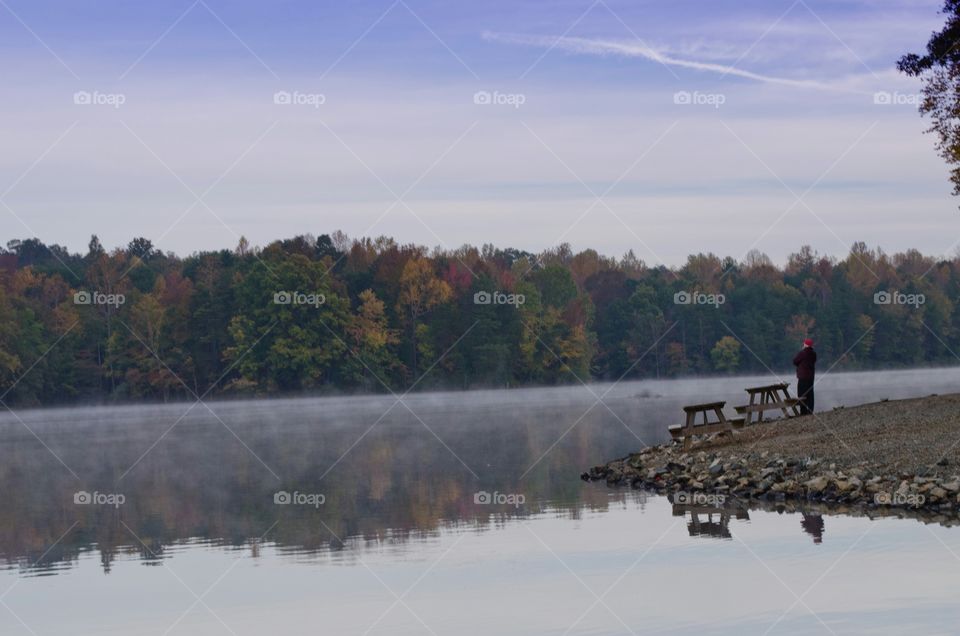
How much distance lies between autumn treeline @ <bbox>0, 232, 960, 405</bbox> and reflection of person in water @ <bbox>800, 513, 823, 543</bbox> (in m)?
85.3

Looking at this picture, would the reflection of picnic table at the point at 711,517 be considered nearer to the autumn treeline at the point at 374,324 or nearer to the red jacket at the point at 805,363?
the red jacket at the point at 805,363

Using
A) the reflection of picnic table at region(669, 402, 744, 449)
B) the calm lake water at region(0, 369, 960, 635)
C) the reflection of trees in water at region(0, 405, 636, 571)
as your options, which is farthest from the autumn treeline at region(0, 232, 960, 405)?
the reflection of picnic table at region(669, 402, 744, 449)

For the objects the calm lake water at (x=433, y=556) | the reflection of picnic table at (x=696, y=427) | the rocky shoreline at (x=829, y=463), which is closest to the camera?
the calm lake water at (x=433, y=556)

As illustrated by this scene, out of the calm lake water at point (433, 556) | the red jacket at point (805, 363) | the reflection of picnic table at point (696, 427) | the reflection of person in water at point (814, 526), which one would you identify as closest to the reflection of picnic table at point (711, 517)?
the calm lake water at point (433, 556)

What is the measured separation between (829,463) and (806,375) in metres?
9.29

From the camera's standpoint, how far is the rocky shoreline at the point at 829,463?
979 inches

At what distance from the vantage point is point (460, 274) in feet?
408

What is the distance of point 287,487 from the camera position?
34.0m

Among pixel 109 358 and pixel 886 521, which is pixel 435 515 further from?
pixel 109 358

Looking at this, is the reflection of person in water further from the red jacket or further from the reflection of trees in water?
Answer: the red jacket

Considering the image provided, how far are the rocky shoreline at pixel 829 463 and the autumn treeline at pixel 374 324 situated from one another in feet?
247

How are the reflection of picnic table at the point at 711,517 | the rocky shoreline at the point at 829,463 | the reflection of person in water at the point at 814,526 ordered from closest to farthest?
the reflection of person in water at the point at 814,526 < the reflection of picnic table at the point at 711,517 < the rocky shoreline at the point at 829,463

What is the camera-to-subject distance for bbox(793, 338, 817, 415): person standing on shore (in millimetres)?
36375


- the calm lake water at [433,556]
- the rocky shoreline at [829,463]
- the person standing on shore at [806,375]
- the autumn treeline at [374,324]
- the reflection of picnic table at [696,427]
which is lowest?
the calm lake water at [433,556]
